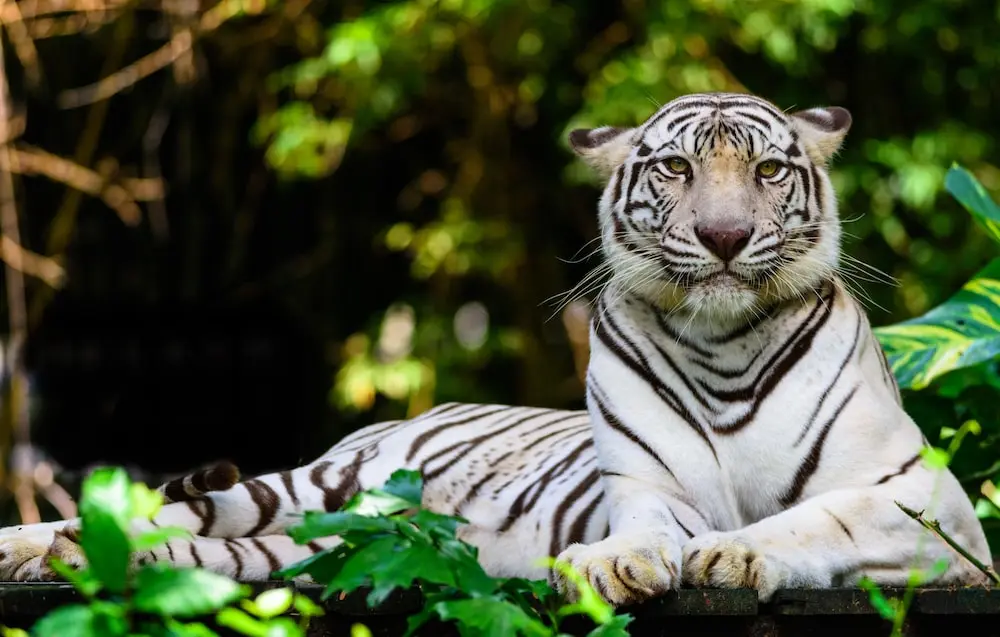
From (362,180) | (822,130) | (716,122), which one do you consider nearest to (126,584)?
(716,122)

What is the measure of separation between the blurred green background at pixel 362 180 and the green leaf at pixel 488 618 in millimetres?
4477

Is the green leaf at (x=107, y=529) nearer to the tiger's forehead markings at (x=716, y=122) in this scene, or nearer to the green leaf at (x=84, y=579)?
the green leaf at (x=84, y=579)

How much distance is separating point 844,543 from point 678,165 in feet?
2.44

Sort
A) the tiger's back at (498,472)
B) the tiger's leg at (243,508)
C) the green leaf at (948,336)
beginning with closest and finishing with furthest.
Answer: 1. the tiger's leg at (243,508)
2. the tiger's back at (498,472)
3. the green leaf at (948,336)

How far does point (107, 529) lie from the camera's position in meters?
1.35

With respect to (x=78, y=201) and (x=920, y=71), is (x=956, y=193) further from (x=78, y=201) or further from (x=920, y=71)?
(x=78, y=201)

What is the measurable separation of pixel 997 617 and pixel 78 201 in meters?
6.63

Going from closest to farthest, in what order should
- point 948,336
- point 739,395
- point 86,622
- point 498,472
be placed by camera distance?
point 86,622 → point 739,395 → point 498,472 → point 948,336

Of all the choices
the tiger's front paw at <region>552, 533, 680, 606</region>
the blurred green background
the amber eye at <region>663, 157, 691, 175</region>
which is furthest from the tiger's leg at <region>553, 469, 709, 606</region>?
the blurred green background

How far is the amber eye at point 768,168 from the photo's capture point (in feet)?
7.86

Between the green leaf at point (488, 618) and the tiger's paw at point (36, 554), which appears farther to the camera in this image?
the tiger's paw at point (36, 554)

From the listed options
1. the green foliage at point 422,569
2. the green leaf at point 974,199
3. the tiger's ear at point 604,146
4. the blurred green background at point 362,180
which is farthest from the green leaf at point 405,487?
the blurred green background at point 362,180

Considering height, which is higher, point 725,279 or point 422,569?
point 725,279

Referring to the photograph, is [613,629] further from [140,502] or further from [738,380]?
[738,380]
